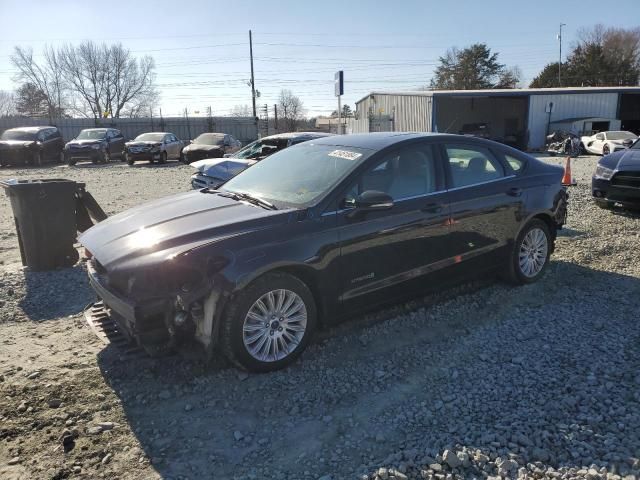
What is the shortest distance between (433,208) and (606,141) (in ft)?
89.6

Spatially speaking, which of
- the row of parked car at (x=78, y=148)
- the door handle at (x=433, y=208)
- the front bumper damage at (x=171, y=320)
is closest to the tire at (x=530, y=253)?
the door handle at (x=433, y=208)

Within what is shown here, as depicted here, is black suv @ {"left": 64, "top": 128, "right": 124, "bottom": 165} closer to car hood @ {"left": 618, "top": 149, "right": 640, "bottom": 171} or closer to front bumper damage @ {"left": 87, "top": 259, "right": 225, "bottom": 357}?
car hood @ {"left": 618, "top": 149, "right": 640, "bottom": 171}

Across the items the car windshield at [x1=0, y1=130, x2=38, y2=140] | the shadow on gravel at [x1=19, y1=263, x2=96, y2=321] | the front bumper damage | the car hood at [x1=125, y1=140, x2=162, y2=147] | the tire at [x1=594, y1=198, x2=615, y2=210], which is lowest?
the shadow on gravel at [x1=19, y1=263, x2=96, y2=321]

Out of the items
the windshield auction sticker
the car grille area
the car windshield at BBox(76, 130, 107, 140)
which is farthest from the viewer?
the car windshield at BBox(76, 130, 107, 140)

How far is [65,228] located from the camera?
6277 millimetres

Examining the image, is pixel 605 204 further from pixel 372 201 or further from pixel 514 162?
pixel 372 201

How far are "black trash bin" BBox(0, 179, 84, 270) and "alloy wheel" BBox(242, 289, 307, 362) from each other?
147 inches

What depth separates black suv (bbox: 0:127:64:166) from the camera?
76.1ft

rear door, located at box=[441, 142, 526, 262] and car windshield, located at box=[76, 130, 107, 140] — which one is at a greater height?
car windshield, located at box=[76, 130, 107, 140]

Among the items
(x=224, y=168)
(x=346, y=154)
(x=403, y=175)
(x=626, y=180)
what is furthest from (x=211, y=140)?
(x=403, y=175)

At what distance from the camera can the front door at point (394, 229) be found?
4016 millimetres

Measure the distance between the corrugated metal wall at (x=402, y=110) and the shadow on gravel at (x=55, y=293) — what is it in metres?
31.5

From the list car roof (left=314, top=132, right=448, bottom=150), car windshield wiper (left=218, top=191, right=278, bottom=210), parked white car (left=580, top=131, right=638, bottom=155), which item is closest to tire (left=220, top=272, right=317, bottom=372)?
car windshield wiper (left=218, top=191, right=278, bottom=210)

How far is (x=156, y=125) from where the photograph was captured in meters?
40.5
